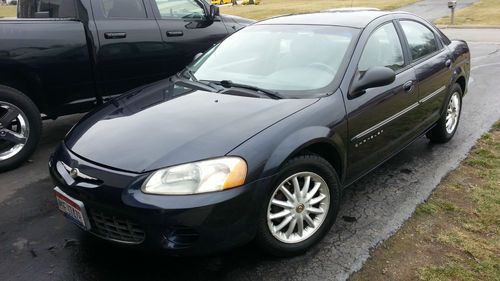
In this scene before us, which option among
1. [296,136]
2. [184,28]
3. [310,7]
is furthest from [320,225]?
[310,7]

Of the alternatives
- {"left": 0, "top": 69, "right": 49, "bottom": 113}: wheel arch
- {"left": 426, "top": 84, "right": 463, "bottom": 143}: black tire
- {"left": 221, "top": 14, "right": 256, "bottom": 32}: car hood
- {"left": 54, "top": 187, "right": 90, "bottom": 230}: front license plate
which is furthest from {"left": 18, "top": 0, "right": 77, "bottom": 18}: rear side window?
{"left": 426, "top": 84, "right": 463, "bottom": 143}: black tire

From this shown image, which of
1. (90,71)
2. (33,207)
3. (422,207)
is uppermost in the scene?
(90,71)

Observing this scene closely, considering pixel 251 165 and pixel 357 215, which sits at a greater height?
pixel 251 165

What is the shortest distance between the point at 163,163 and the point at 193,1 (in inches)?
159

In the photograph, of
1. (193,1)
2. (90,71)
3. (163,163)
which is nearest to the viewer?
(163,163)

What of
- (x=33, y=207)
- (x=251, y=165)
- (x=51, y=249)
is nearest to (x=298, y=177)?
(x=251, y=165)

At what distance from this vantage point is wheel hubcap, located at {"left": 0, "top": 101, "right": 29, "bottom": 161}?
4.38m

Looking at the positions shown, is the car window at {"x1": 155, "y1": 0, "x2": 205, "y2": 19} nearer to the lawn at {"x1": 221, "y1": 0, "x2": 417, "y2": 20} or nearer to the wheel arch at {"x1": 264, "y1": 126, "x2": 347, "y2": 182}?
the wheel arch at {"x1": 264, "y1": 126, "x2": 347, "y2": 182}

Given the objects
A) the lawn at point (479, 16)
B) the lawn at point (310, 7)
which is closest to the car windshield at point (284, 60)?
the lawn at point (479, 16)

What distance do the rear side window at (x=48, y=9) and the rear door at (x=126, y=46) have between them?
26 cm

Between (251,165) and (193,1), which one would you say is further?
(193,1)

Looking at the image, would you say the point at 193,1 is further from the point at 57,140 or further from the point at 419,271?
the point at 419,271

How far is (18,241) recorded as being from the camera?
3213 mm

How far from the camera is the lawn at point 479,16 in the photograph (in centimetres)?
1822
